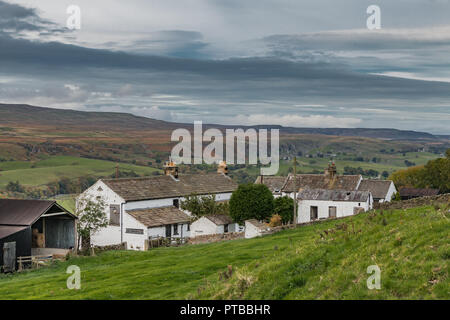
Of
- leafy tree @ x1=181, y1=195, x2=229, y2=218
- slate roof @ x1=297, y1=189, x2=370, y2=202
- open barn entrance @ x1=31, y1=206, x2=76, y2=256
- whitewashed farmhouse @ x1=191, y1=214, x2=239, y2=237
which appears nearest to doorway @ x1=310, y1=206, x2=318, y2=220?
slate roof @ x1=297, y1=189, x2=370, y2=202

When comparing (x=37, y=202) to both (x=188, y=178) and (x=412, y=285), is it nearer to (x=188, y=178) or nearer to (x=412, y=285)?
(x=188, y=178)

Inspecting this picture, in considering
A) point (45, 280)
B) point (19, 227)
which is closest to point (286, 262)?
point (45, 280)

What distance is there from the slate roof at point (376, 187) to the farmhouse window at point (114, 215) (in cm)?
3164

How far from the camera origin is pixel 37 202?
49344 mm

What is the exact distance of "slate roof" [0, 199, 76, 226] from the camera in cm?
4678

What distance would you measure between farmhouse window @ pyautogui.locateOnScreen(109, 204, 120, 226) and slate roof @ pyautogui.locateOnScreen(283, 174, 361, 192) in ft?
75.5

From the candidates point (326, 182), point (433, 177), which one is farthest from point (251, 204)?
point (433, 177)

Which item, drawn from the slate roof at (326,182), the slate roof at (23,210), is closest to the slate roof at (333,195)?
the slate roof at (326,182)

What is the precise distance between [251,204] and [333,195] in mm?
10466

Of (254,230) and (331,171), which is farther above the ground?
(331,171)

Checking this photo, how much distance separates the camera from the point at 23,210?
48438 mm

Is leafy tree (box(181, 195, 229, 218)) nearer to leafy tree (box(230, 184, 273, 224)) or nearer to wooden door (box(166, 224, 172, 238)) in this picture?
leafy tree (box(230, 184, 273, 224))

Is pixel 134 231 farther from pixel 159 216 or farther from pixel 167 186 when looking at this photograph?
pixel 167 186
